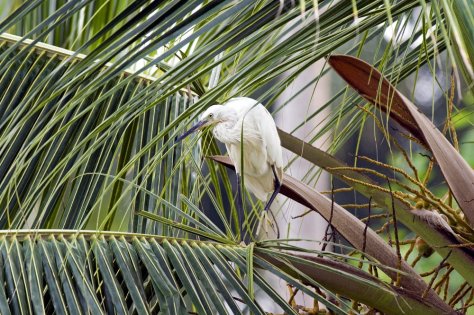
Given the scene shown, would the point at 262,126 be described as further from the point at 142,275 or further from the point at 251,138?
the point at 142,275

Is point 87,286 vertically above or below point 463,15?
below

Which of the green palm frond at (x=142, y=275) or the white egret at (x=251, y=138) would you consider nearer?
the green palm frond at (x=142, y=275)

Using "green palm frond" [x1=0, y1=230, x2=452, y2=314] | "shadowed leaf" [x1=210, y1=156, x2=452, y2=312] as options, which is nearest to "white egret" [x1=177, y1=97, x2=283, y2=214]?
"shadowed leaf" [x1=210, y1=156, x2=452, y2=312]

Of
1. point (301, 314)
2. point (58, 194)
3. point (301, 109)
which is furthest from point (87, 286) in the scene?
point (301, 109)

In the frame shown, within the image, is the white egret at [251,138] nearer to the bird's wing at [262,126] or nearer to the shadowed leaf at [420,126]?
the bird's wing at [262,126]

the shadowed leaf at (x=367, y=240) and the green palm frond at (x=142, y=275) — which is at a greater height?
the shadowed leaf at (x=367, y=240)

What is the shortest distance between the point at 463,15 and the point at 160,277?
54 centimetres

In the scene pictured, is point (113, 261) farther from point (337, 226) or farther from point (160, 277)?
point (337, 226)

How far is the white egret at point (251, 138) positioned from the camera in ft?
6.21

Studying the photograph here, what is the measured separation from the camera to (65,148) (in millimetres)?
1563

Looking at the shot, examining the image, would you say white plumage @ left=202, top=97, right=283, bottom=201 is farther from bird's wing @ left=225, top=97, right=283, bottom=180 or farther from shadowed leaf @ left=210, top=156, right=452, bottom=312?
shadowed leaf @ left=210, top=156, right=452, bottom=312

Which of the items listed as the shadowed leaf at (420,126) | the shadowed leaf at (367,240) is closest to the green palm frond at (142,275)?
the shadowed leaf at (367,240)

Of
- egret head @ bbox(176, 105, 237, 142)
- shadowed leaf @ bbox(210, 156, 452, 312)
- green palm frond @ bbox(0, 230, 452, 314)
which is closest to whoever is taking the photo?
green palm frond @ bbox(0, 230, 452, 314)

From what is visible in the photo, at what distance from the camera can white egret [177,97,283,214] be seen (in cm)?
189
